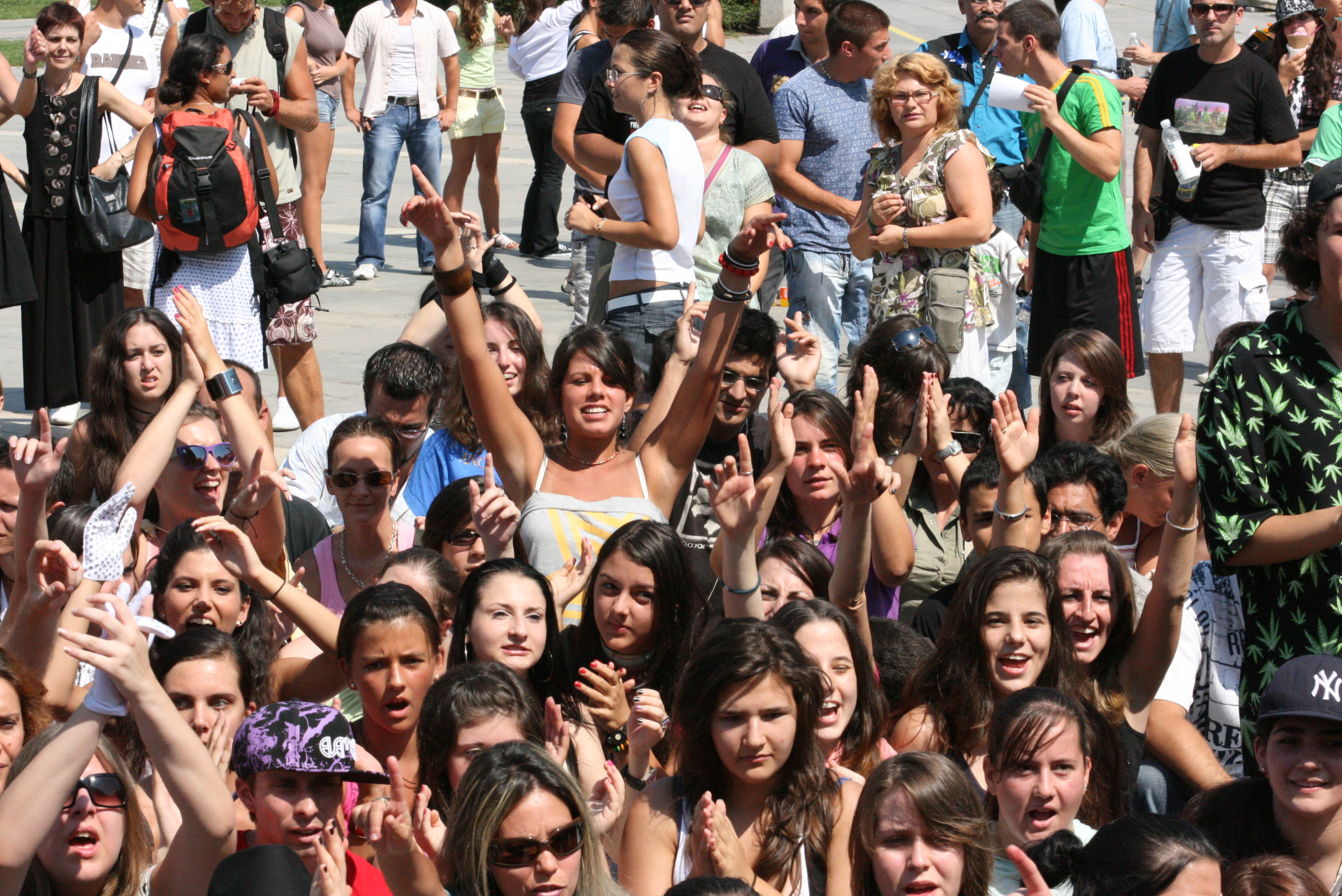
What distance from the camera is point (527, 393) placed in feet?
19.4

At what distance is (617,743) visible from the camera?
14.2 feet

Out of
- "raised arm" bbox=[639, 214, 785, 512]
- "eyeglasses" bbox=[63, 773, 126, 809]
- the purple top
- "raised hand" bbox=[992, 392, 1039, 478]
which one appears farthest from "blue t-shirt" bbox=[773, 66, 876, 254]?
"eyeglasses" bbox=[63, 773, 126, 809]

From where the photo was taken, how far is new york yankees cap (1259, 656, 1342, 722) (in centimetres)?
342

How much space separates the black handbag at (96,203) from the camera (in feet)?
25.3

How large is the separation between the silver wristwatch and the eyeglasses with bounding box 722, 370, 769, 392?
69 centimetres

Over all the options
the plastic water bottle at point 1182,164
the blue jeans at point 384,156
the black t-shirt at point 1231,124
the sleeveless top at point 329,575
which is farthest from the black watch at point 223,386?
the blue jeans at point 384,156

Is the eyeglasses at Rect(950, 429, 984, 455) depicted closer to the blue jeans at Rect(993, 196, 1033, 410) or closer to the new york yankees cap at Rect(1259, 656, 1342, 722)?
the blue jeans at Rect(993, 196, 1033, 410)

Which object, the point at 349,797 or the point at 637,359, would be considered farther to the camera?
the point at 637,359

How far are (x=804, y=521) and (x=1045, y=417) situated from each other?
128 centimetres

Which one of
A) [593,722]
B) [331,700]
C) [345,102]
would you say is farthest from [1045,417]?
[345,102]

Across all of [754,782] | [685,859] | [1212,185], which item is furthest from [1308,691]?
[1212,185]

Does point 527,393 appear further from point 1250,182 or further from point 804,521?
point 1250,182

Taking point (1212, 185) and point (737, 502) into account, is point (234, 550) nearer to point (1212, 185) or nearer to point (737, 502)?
point (737, 502)

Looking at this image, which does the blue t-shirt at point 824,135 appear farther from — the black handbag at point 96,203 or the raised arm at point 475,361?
the raised arm at point 475,361
